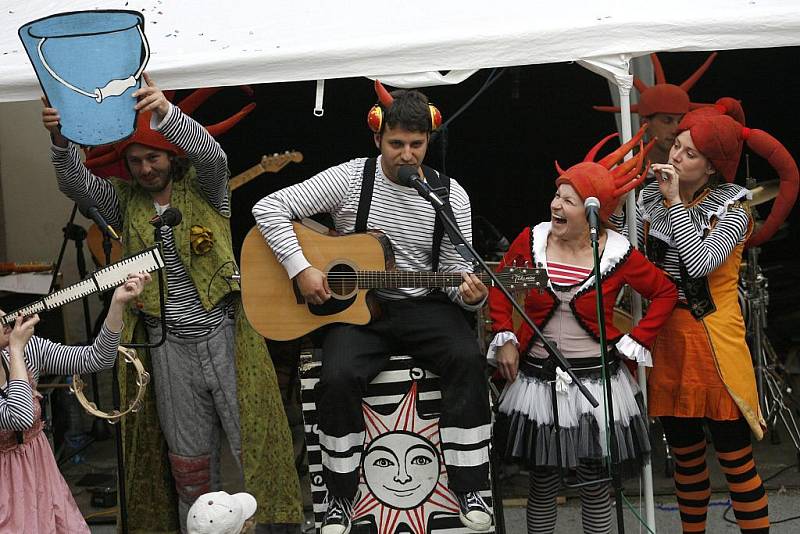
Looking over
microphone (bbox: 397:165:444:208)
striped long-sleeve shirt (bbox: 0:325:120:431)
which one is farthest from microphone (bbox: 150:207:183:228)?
microphone (bbox: 397:165:444:208)

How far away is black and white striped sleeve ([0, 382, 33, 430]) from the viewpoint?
346cm

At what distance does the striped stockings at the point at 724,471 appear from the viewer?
4.07 m

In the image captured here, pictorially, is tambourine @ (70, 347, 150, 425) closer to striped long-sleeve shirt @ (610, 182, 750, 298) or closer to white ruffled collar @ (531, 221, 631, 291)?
white ruffled collar @ (531, 221, 631, 291)

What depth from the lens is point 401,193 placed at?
13.1 feet

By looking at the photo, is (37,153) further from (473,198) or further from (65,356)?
(65,356)

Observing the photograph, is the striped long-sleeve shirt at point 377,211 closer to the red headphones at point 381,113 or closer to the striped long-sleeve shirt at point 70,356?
the red headphones at point 381,113

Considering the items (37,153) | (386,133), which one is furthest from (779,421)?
(37,153)

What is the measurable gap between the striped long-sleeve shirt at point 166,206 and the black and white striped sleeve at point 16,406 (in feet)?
2.85

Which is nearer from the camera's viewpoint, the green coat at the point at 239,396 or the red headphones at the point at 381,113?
the red headphones at the point at 381,113

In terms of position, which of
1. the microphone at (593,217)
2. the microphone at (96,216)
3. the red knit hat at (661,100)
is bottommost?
the microphone at (96,216)

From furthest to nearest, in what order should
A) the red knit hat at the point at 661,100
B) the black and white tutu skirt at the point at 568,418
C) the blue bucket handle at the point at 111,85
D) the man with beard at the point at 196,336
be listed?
the red knit hat at the point at 661,100 → the man with beard at the point at 196,336 → the black and white tutu skirt at the point at 568,418 → the blue bucket handle at the point at 111,85

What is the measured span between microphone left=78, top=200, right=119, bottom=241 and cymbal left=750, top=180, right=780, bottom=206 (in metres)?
3.30

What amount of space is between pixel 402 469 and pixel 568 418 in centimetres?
69

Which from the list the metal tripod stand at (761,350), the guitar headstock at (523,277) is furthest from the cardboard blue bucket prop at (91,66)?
the metal tripod stand at (761,350)
